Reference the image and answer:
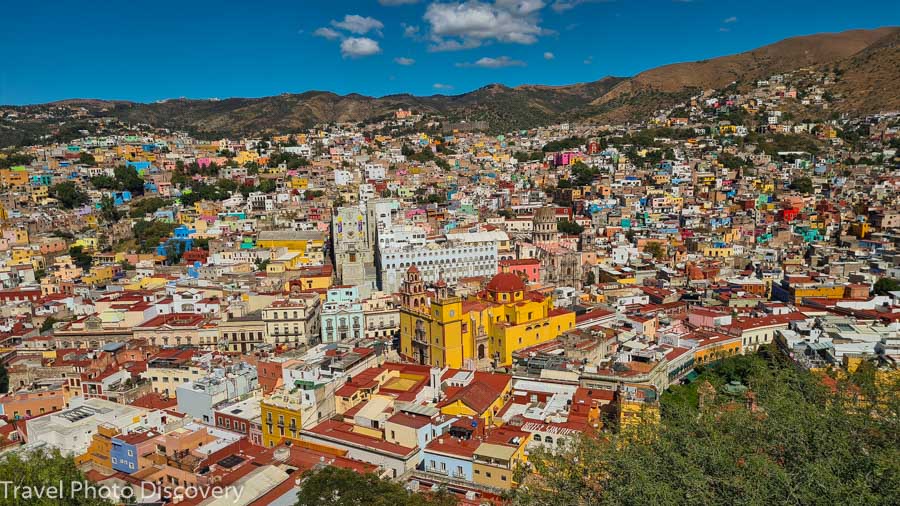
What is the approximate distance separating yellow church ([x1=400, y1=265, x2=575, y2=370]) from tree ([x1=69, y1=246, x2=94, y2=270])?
97.8 ft

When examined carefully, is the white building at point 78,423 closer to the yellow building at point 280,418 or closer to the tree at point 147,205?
the yellow building at point 280,418

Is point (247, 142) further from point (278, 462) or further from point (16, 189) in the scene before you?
point (278, 462)

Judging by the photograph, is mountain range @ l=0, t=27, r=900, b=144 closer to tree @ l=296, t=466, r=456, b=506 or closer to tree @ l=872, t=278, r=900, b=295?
tree @ l=872, t=278, r=900, b=295

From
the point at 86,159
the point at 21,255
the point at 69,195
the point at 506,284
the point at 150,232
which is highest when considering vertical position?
the point at 86,159

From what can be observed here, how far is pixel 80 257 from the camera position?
155ft

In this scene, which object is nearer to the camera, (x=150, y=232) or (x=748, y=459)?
(x=748, y=459)

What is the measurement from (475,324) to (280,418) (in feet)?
29.3

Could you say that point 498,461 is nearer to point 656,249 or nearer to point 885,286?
point 885,286

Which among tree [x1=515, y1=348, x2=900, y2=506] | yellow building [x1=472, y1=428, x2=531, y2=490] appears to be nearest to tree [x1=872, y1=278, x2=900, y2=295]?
tree [x1=515, y1=348, x2=900, y2=506]

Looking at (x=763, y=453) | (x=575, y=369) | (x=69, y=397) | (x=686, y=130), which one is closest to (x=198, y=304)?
(x=69, y=397)

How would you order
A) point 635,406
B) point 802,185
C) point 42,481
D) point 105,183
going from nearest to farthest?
point 42,481, point 635,406, point 802,185, point 105,183

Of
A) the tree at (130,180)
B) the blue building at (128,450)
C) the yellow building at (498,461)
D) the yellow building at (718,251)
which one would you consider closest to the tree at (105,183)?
the tree at (130,180)

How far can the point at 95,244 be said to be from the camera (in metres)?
50.6

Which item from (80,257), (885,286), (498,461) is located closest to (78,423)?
(498,461)
